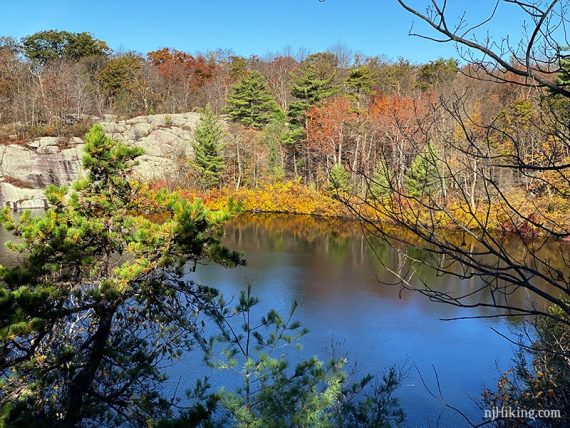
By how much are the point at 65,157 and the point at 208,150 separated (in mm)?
7097

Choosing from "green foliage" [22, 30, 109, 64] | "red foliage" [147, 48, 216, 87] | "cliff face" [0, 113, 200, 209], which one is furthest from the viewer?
"red foliage" [147, 48, 216, 87]

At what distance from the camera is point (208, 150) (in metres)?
21.7

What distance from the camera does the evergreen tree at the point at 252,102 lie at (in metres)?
25.2

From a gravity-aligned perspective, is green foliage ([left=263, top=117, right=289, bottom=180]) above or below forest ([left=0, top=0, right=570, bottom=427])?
above

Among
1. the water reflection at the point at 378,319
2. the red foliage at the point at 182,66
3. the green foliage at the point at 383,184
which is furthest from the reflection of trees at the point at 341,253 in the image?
the red foliage at the point at 182,66

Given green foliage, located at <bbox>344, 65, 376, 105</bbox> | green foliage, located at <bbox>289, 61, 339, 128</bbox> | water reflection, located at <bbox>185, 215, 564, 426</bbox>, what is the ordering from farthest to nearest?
green foliage, located at <bbox>344, 65, 376, 105</bbox>
green foliage, located at <bbox>289, 61, 339, 128</bbox>
water reflection, located at <bbox>185, 215, 564, 426</bbox>

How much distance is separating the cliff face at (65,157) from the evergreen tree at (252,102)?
2.92 metres

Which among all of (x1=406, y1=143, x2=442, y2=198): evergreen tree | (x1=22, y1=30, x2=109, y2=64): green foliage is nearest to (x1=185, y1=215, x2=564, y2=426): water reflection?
(x1=406, y1=143, x2=442, y2=198): evergreen tree

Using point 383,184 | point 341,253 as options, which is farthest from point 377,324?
point 383,184

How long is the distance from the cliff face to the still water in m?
10.2

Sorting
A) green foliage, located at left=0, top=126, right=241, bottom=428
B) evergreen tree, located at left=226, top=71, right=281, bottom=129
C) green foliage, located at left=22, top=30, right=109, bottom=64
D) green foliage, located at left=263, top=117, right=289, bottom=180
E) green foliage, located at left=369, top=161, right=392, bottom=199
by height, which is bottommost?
green foliage, located at left=0, top=126, right=241, bottom=428

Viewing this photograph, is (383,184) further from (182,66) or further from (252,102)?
(182,66)

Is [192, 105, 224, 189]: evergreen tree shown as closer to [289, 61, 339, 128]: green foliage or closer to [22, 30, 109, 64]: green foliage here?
[289, 61, 339, 128]: green foliage

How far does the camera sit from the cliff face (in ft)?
71.1
